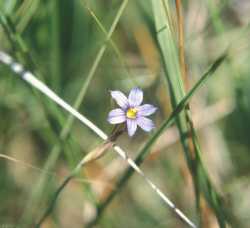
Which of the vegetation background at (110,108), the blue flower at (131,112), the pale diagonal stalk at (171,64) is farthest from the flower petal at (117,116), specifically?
the vegetation background at (110,108)

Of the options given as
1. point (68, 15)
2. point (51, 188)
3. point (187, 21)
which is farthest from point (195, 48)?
point (51, 188)

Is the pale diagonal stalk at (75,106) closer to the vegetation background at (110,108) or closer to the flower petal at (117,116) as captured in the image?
the vegetation background at (110,108)

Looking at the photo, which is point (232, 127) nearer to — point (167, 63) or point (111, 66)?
point (111, 66)

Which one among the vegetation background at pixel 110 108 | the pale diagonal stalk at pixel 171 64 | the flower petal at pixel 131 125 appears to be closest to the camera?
the flower petal at pixel 131 125

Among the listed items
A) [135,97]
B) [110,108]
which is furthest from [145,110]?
[110,108]

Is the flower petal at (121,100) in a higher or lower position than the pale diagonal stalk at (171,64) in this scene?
lower
